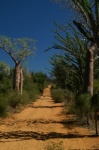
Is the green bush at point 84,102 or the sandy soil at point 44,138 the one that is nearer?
the sandy soil at point 44,138

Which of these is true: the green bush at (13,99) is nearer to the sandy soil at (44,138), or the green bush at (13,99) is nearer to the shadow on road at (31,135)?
the sandy soil at (44,138)

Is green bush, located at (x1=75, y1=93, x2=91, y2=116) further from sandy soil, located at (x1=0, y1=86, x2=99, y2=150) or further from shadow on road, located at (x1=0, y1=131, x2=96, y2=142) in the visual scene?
shadow on road, located at (x1=0, y1=131, x2=96, y2=142)

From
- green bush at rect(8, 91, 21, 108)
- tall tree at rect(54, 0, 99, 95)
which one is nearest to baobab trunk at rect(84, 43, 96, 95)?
tall tree at rect(54, 0, 99, 95)

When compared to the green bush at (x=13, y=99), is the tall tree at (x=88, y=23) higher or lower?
higher

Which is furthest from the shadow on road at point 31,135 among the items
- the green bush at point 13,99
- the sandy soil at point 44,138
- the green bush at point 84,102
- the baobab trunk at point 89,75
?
the green bush at point 13,99

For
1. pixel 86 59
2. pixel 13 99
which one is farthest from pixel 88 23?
pixel 13 99

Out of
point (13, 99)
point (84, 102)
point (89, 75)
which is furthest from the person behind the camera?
point (13, 99)

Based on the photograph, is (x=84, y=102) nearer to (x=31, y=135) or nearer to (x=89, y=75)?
(x=89, y=75)

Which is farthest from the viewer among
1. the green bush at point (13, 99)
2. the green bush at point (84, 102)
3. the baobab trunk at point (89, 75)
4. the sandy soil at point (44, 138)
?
the green bush at point (13, 99)

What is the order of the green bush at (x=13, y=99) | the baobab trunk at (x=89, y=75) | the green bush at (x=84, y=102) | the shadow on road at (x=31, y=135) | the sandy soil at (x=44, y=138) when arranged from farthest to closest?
the green bush at (x=13, y=99) → the baobab trunk at (x=89, y=75) → the green bush at (x=84, y=102) → the shadow on road at (x=31, y=135) → the sandy soil at (x=44, y=138)

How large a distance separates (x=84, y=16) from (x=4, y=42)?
15.5 meters

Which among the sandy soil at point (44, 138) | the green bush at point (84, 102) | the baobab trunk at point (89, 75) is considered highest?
the baobab trunk at point (89, 75)

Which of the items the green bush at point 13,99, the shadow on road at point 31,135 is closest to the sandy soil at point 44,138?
the shadow on road at point 31,135

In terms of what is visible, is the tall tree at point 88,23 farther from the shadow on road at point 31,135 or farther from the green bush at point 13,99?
the green bush at point 13,99
